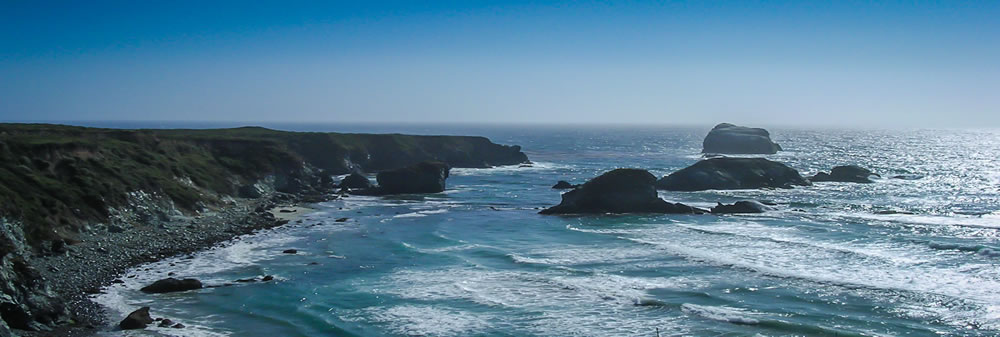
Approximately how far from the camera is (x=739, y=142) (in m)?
172

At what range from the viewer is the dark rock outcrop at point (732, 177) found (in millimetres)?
86000

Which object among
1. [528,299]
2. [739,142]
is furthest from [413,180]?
[739,142]

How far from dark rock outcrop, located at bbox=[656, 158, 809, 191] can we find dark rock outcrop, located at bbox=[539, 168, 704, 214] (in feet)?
67.3

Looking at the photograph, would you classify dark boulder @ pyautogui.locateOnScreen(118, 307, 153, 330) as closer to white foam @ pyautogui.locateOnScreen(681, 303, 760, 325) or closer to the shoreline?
the shoreline

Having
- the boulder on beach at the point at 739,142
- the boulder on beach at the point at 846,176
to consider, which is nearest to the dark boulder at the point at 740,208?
the boulder on beach at the point at 846,176

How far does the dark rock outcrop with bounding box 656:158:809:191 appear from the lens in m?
86.0

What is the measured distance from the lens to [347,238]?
168ft

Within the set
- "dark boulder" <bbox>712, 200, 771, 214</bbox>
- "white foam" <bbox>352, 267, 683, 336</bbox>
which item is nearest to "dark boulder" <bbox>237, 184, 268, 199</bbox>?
"white foam" <bbox>352, 267, 683, 336</bbox>

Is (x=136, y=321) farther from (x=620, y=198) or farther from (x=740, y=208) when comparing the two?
(x=740, y=208)

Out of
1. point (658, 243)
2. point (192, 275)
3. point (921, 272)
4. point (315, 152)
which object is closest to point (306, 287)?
point (192, 275)

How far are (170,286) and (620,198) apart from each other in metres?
A: 40.7

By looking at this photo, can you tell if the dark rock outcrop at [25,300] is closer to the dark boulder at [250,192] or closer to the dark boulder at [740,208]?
the dark boulder at [250,192]

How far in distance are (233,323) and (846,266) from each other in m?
30.9

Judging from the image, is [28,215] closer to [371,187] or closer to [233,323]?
[233,323]
